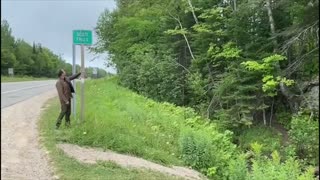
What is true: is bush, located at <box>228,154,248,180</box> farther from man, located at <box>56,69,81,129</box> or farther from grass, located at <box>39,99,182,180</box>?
man, located at <box>56,69,81,129</box>

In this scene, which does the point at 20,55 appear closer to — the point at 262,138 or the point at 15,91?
the point at 15,91

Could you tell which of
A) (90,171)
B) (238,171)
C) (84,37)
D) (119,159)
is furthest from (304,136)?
(90,171)

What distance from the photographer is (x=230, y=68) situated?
21609mm

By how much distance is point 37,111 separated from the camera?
17562 millimetres

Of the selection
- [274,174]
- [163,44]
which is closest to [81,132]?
[274,174]

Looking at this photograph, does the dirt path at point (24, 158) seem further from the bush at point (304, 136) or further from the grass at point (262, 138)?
the bush at point (304, 136)

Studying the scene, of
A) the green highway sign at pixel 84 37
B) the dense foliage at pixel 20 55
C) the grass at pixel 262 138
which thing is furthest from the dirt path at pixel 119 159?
the grass at pixel 262 138

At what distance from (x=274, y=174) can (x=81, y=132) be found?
16.4 feet

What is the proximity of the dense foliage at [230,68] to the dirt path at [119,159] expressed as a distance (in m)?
1.10

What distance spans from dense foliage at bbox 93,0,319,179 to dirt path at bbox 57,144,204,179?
3.61ft

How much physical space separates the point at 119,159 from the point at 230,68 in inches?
501

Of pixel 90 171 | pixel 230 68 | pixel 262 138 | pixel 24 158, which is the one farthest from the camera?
pixel 230 68

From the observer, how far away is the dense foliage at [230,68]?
522 inches

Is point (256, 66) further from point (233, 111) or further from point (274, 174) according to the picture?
point (274, 174)
